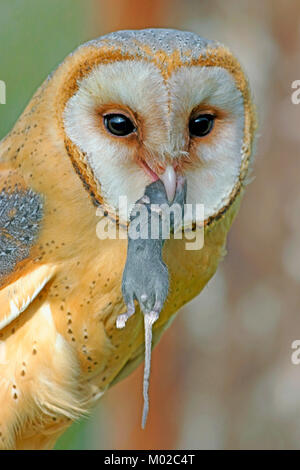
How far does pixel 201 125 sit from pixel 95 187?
0.72ft

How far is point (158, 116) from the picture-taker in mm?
1266

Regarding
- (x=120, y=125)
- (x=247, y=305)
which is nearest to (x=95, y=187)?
(x=120, y=125)

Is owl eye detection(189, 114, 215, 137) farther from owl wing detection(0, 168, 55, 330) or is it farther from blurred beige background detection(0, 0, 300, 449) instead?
blurred beige background detection(0, 0, 300, 449)

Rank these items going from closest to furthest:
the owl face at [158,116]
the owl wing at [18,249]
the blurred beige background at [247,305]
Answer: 1. the owl face at [158,116]
2. the owl wing at [18,249]
3. the blurred beige background at [247,305]

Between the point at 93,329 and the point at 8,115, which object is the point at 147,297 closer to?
the point at 93,329

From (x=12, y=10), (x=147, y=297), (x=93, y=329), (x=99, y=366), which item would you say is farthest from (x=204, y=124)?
(x=12, y=10)

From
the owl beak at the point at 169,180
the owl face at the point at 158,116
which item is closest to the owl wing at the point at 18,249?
the owl face at the point at 158,116

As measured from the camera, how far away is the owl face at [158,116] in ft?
4.15

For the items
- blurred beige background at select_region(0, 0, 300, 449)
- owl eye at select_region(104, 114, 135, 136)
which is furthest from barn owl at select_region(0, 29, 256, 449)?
blurred beige background at select_region(0, 0, 300, 449)

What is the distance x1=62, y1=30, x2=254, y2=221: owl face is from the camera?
127cm

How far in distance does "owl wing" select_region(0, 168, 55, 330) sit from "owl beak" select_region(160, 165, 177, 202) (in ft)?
0.97

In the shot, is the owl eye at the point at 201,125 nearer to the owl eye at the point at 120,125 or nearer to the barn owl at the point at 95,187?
the barn owl at the point at 95,187

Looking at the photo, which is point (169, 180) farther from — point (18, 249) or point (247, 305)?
point (247, 305)

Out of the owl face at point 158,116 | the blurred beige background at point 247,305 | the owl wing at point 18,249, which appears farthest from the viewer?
the blurred beige background at point 247,305
